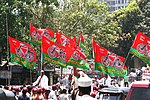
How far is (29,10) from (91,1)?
7099mm

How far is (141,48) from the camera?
15.1 metres

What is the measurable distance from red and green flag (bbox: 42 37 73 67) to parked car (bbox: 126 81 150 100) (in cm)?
936

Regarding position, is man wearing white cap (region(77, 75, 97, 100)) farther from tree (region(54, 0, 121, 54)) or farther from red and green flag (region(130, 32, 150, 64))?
tree (region(54, 0, 121, 54))

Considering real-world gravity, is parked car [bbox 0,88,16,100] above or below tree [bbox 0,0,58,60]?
below

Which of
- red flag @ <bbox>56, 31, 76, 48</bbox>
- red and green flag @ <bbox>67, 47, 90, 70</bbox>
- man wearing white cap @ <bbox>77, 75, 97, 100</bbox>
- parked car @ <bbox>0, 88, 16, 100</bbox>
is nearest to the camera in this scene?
parked car @ <bbox>0, 88, 16, 100</bbox>

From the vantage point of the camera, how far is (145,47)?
599 inches

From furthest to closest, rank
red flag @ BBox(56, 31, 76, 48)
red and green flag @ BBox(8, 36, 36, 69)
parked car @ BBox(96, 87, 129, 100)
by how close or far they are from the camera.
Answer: red flag @ BBox(56, 31, 76, 48) < red and green flag @ BBox(8, 36, 36, 69) < parked car @ BBox(96, 87, 129, 100)

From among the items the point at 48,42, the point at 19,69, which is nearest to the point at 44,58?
the point at 48,42

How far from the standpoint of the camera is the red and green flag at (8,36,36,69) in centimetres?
1689

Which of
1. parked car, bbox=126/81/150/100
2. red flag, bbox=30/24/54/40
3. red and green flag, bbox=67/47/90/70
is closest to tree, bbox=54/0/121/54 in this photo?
red flag, bbox=30/24/54/40

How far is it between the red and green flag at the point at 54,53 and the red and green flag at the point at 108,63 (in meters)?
1.09

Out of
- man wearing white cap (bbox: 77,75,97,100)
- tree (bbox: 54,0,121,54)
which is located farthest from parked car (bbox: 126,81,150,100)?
tree (bbox: 54,0,121,54)

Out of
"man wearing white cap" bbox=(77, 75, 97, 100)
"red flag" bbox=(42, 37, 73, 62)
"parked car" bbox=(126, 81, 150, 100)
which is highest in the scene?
"red flag" bbox=(42, 37, 73, 62)

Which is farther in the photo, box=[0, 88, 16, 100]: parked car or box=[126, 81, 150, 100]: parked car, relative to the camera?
box=[126, 81, 150, 100]: parked car
